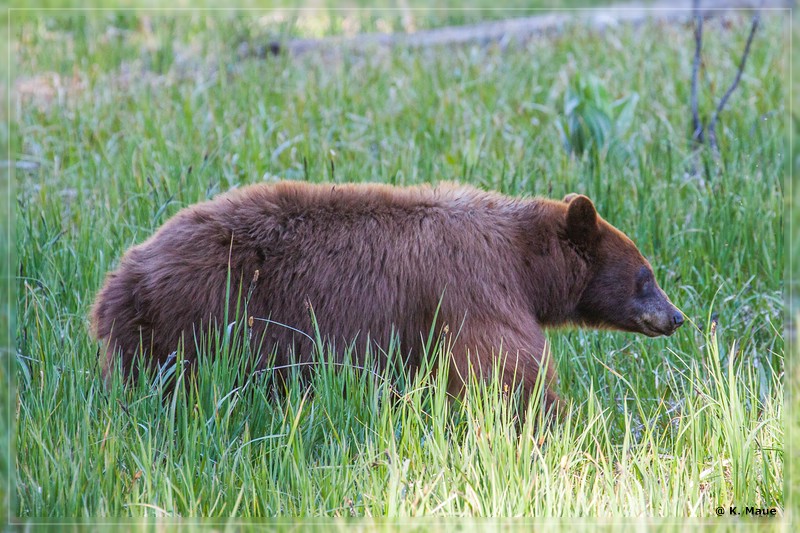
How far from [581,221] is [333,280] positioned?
123cm

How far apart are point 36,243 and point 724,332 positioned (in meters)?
3.69

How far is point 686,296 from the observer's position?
5.05 metres

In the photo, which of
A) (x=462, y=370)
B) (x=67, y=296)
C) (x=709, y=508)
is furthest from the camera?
(x=67, y=296)

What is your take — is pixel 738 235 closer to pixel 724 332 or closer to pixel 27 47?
pixel 724 332

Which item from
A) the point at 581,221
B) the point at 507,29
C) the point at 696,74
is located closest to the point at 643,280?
the point at 581,221

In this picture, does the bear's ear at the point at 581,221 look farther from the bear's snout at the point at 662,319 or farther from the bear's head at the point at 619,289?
the bear's snout at the point at 662,319

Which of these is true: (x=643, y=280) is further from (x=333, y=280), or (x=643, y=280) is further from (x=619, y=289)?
(x=333, y=280)

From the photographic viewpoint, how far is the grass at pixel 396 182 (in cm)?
303

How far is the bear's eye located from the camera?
4340 millimetres

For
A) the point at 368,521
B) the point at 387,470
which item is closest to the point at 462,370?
the point at 387,470

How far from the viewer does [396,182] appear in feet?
18.3

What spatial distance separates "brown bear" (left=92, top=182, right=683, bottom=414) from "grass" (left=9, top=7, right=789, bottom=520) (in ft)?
0.55

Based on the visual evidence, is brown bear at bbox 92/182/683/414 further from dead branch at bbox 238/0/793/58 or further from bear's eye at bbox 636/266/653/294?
dead branch at bbox 238/0/793/58

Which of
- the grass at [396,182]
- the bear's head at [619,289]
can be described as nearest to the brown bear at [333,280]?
the grass at [396,182]
